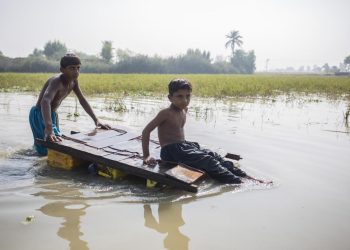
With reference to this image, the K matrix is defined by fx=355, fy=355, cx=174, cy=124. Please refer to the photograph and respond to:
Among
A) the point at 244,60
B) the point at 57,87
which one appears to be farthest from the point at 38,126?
the point at 244,60

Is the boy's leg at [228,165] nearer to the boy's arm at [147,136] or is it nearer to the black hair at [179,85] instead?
the boy's arm at [147,136]

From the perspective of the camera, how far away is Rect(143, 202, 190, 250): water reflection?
7.98ft

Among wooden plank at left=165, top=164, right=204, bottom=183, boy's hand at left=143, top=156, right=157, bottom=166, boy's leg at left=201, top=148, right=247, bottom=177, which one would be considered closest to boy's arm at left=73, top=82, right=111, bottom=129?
boy's hand at left=143, top=156, right=157, bottom=166

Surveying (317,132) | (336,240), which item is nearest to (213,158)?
(336,240)

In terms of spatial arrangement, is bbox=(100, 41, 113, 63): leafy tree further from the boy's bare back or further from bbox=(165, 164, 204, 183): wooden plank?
bbox=(165, 164, 204, 183): wooden plank

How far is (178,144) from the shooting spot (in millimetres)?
3762

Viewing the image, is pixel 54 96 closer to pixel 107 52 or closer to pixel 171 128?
pixel 171 128

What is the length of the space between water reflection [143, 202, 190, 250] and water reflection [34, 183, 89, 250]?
1.69 feet

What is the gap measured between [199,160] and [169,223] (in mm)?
1079

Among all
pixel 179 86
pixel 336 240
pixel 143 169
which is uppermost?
pixel 179 86

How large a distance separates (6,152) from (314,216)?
12.9 ft

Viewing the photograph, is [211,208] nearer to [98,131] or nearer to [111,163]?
[111,163]

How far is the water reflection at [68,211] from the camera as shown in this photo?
93.5 inches

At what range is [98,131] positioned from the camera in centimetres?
465
